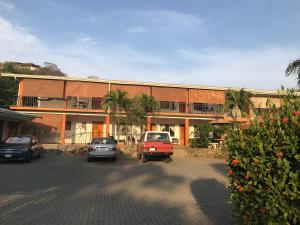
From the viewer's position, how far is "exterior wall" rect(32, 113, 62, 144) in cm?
2875

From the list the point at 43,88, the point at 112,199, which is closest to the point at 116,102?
the point at 43,88

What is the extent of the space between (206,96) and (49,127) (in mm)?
15880

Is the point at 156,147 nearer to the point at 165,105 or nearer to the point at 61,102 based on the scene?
the point at 165,105

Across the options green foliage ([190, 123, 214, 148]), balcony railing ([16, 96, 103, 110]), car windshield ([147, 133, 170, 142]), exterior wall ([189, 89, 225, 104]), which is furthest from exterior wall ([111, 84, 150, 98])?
car windshield ([147, 133, 170, 142])

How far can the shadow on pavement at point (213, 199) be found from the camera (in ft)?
20.8

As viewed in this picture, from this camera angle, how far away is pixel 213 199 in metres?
8.07

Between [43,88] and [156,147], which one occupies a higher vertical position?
[43,88]

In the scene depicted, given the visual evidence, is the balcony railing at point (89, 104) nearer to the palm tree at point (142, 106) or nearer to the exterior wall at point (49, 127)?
the palm tree at point (142, 106)

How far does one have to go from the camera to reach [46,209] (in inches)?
272

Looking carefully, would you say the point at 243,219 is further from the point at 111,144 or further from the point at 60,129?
the point at 60,129

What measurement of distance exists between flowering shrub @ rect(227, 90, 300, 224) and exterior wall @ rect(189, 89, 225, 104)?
27418 mm

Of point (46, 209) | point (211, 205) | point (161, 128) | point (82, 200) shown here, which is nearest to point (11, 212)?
point (46, 209)

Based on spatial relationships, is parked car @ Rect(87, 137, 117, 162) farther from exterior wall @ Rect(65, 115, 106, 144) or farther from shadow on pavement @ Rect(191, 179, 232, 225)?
exterior wall @ Rect(65, 115, 106, 144)

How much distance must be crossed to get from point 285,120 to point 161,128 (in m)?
28.3
